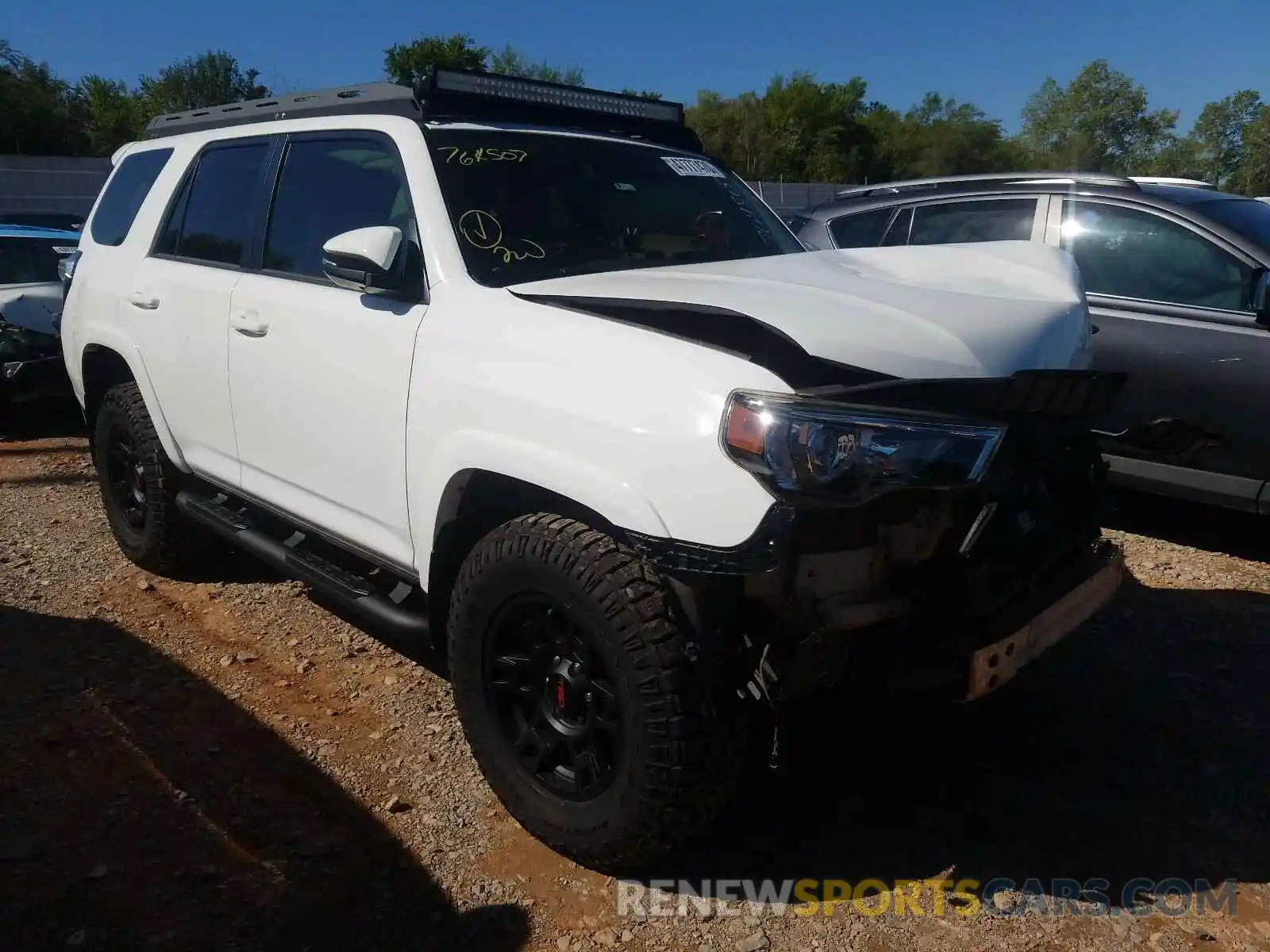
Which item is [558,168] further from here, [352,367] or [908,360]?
[908,360]

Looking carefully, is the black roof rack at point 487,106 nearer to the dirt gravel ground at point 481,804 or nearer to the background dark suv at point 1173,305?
the dirt gravel ground at point 481,804

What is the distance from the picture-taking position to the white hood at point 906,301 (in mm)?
2303

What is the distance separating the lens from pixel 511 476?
2.57m

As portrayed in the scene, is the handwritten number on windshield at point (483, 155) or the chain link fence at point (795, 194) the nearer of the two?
the handwritten number on windshield at point (483, 155)

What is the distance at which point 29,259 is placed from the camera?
8.41m

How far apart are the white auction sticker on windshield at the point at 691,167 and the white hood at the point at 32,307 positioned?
6022 mm

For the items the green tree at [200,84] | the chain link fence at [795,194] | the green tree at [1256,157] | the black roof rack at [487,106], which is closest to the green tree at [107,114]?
the green tree at [200,84]

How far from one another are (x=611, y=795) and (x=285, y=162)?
2.62 meters

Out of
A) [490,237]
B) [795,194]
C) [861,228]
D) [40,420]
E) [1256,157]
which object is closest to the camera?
[490,237]

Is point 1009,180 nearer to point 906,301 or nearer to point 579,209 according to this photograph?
point 579,209

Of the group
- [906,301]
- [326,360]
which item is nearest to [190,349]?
[326,360]

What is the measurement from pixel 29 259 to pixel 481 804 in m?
7.52

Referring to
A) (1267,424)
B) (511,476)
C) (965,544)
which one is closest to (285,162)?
(511,476)

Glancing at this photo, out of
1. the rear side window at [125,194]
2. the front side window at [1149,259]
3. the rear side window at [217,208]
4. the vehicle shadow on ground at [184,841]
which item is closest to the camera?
the vehicle shadow on ground at [184,841]
